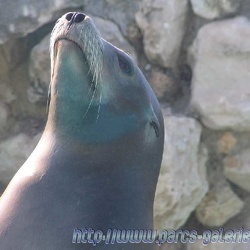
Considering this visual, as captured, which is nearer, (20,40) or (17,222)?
(17,222)

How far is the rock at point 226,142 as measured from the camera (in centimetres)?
443

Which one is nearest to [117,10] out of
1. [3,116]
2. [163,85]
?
[163,85]

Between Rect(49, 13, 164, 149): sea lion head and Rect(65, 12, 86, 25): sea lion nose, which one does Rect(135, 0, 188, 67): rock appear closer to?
Rect(49, 13, 164, 149): sea lion head

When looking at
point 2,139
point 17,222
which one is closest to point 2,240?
point 17,222

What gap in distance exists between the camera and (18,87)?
180 inches

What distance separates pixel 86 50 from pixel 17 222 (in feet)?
2.17

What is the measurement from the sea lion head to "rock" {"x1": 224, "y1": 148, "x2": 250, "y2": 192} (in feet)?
4.85

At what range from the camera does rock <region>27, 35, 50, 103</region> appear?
443cm

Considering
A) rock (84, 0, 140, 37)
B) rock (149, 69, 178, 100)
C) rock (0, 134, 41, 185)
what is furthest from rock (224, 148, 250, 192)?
rock (0, 134, 41, 185)

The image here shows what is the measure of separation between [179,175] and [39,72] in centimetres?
97

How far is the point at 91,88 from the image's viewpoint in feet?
9.47

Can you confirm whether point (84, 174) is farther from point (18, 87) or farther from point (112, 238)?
point (18, 87)

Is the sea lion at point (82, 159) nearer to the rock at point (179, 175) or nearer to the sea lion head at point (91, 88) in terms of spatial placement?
the sea lion head at point (91, 88)

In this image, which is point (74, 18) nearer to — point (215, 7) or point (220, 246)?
point (215, 7)
